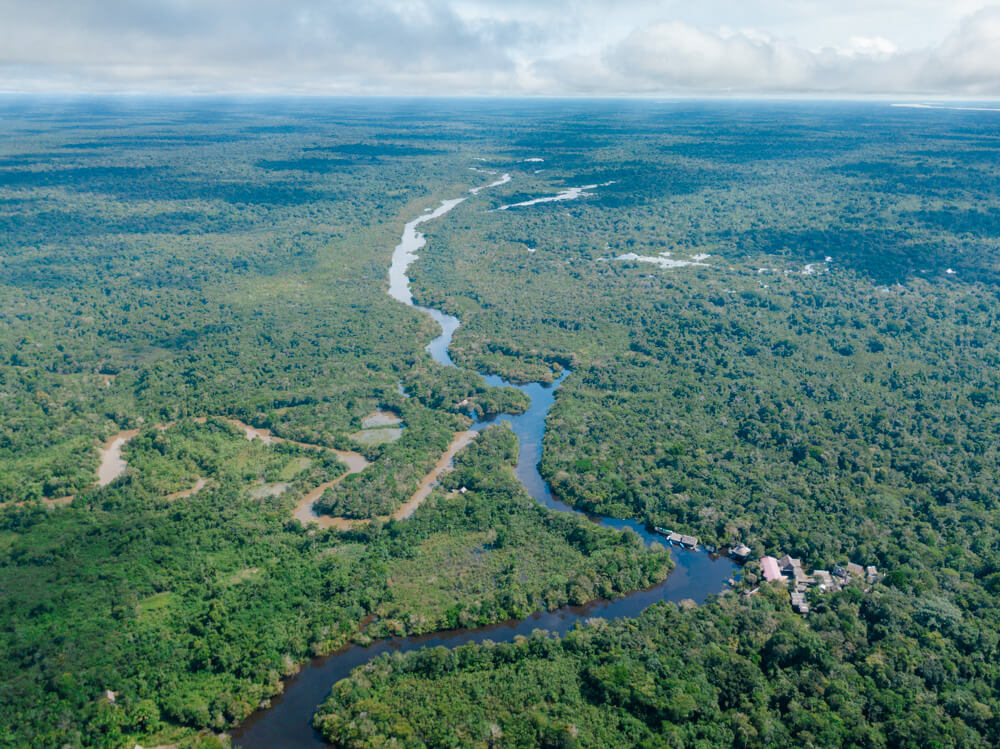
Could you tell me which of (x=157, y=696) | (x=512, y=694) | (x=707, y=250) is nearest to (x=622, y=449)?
(x=512, y=694)

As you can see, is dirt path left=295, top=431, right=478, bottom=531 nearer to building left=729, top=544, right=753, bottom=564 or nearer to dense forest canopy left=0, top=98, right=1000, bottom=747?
dense forest canopy left=0, top=98, right=1000, bottom=747

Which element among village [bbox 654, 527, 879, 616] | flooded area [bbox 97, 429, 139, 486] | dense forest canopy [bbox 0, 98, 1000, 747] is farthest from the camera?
flooded area [bbox 97, 429, 139, 486]

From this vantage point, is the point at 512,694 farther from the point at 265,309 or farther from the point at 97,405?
the point at 265,309

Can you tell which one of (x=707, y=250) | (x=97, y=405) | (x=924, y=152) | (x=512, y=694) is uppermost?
(x=924, y=152)

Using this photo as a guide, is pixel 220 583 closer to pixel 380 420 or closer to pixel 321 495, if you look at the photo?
pixel 321 495

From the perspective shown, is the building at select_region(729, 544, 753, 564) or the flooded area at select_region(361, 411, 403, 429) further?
the flooded area at select_region(361, 411, 403, 429)

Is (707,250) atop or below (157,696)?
atop

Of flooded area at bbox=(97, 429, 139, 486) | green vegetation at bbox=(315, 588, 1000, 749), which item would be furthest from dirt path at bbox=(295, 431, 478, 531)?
flooded area at bbox=(97, 429, 139, 486)
